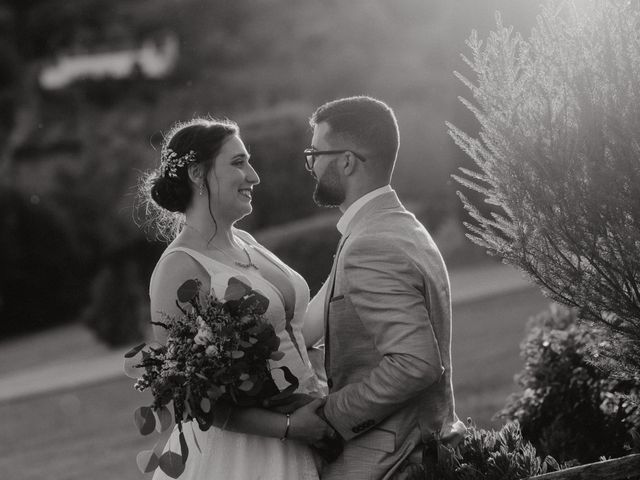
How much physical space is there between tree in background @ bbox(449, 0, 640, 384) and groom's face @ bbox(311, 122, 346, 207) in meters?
0.56

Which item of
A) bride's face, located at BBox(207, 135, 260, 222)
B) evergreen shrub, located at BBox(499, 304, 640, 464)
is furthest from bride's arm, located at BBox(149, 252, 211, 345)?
evergreen shrub, located at BBox(499, 304, 640, 464)

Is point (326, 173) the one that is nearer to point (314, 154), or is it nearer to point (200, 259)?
point (314, 154)

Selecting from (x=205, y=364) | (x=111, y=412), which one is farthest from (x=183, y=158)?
(x=111, y=412)

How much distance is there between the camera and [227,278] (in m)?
4.55

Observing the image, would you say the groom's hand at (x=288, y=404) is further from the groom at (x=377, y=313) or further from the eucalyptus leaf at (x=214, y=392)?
the eucalyptus leaf at (x=214, y=392)

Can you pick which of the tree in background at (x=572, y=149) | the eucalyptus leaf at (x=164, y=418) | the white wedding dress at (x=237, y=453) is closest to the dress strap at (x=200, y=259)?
the white wedding dress at (x=237, y=453)

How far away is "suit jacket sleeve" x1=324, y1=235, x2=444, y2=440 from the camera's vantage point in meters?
3.86

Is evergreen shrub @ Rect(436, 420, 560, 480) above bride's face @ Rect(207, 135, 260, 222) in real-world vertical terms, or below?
below

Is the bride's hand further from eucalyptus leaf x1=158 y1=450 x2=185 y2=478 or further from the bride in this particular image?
eucalyptus leaf x1=158 y1=450 x2=185 y2=478

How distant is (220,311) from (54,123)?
102ft

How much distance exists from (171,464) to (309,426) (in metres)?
0.58

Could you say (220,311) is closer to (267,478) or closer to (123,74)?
(267,478)

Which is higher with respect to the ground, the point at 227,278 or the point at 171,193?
the point at 171,193

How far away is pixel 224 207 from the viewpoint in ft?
15.9
